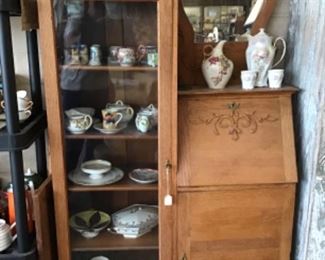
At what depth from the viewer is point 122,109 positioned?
1.48 meters

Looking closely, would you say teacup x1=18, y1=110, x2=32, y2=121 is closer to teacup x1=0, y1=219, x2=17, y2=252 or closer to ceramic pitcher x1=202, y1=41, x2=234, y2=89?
teacup x1=0, y1=219, x2=17, y2=252

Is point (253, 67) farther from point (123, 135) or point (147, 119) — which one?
point (123, 135)

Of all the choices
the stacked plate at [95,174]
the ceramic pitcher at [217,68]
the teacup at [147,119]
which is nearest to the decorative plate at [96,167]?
the stacked plate at [95,174]

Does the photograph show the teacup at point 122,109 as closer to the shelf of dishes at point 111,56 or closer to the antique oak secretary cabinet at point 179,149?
the antique oak secretary cabinet at point 179,149

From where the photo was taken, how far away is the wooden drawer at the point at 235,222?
56.3 inches

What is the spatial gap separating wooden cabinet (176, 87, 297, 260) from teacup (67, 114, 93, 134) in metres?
0.38

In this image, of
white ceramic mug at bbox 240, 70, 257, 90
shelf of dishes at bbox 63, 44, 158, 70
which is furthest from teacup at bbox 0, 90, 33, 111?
white ceramic mug at bbox 240, 70, 257, 90

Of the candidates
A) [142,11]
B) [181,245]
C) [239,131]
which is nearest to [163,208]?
[181,245]

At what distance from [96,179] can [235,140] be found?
595mm

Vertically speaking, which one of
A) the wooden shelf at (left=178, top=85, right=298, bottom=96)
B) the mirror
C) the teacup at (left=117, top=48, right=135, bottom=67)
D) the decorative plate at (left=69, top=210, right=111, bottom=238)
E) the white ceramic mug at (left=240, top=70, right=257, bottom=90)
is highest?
the mirror

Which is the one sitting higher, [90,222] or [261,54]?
[261,54]

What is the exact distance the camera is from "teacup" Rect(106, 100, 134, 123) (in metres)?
1.48

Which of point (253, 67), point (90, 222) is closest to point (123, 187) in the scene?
point (90, 222)

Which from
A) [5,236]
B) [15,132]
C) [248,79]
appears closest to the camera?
[15,132]
